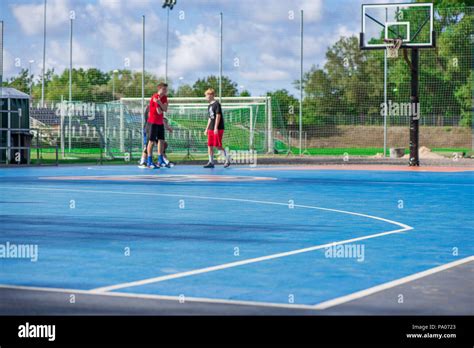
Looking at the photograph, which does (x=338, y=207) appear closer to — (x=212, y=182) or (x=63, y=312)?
(x=212, y=182)

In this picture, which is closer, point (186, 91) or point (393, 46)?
point (393, 46)

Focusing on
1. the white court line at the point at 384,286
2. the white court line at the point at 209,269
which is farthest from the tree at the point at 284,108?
the white court line at the point at 384,286

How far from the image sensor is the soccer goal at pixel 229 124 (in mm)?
43156

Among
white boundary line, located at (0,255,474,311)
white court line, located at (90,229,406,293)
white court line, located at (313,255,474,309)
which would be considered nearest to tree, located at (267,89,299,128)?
white court line, located at (90,229,406,293)

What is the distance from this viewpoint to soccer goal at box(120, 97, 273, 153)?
43156 millimetres

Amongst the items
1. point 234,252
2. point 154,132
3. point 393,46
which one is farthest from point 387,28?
point 234,252

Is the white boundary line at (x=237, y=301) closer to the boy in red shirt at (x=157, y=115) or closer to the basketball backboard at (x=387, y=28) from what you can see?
the boy in red shirt at (x=157, y=115)

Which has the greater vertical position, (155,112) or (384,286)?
(155,112)

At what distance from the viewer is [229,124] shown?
46.3 m

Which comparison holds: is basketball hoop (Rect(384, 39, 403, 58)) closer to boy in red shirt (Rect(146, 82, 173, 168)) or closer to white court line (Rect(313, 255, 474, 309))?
boy in red shirt (Rect(146, 82, 173, 168))

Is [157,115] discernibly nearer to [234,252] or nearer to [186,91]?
[234,252]
